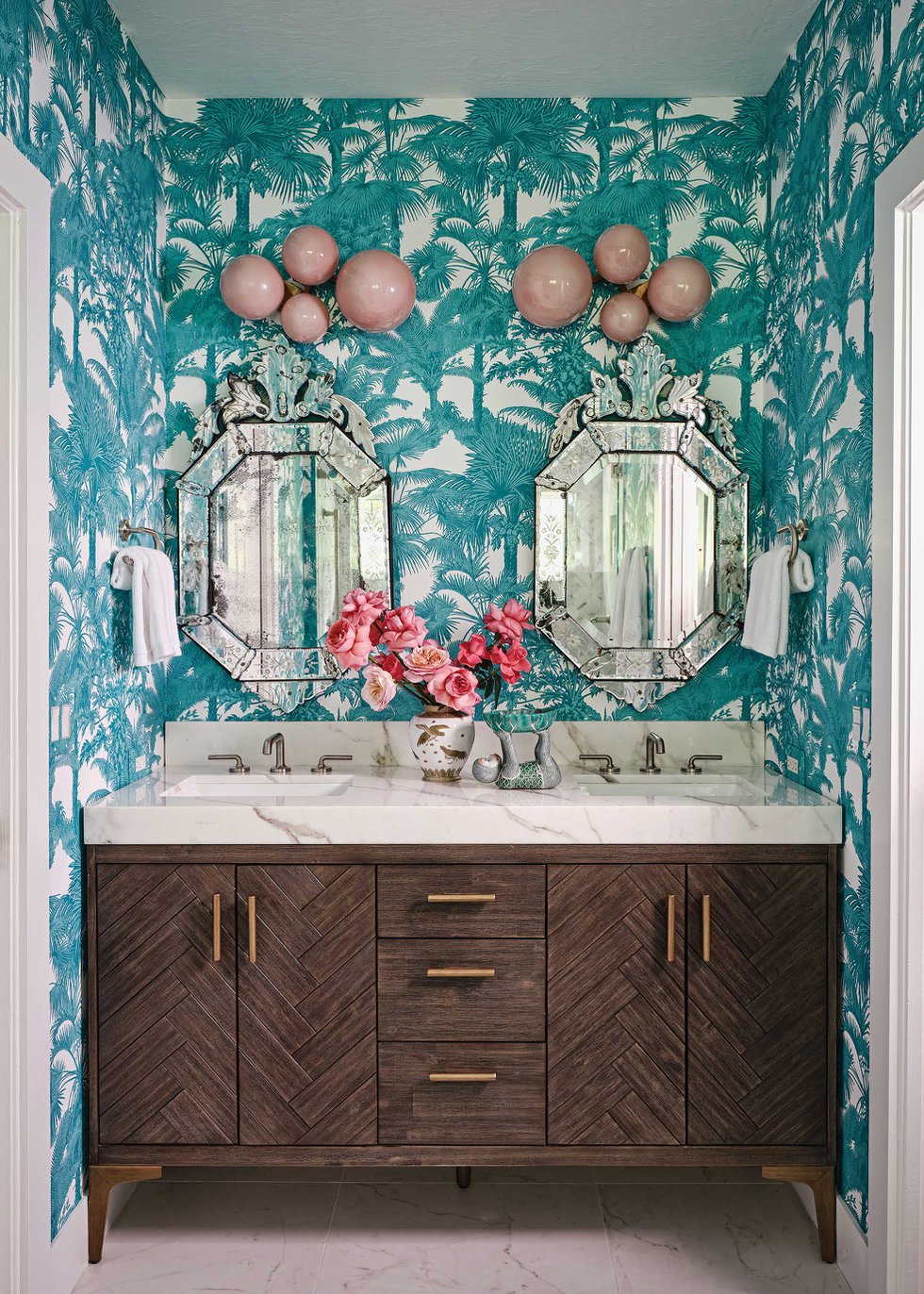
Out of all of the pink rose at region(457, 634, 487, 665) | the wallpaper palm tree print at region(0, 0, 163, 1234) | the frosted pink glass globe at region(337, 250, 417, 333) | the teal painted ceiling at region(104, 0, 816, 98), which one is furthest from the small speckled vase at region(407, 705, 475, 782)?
the teal painted ceiling at region(104, 0, 816, 98)

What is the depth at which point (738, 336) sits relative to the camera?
8.83 ft

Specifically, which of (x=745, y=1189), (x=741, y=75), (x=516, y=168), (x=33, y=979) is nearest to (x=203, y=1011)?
(x=33, y=979)

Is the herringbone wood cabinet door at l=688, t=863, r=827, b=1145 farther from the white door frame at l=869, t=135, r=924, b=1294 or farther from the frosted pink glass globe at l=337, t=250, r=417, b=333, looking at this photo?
the frosted pink glass globe at l=337, t=250, r=417, b=333

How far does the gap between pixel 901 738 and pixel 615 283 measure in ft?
5.02

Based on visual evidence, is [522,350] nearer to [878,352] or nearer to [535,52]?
[535,52]

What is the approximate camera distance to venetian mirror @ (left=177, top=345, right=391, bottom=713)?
2686 millimetres

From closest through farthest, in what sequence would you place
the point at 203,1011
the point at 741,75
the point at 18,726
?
the point at 18,726 → the point at 203,1011 → the point at 741,75

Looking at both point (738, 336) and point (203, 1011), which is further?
point (738, 336)

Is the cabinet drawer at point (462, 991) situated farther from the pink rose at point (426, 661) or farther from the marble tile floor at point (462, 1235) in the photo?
the pink rose at point (426, 661)

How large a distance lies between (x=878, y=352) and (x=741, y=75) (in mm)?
1196

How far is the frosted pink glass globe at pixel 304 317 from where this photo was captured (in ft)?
8.53

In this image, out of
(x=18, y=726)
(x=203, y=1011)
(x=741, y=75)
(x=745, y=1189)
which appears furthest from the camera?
(x=741, y=75)

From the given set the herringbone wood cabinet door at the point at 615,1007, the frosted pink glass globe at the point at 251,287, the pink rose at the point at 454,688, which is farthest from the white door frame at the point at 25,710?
the herringbone wood cabinet door at the point at 615,1007

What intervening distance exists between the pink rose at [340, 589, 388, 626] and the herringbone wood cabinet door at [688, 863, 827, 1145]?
102 centimetres
